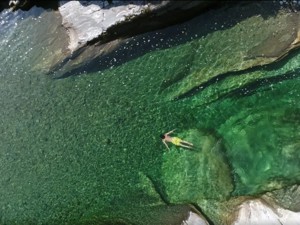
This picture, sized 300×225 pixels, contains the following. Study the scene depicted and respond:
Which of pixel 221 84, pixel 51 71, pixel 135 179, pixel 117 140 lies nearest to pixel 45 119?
pixel 51 71

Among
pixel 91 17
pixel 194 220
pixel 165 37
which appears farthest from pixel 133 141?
pixel 91 17

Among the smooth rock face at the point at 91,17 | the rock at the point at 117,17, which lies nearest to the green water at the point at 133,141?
the rock at the point at 117,17

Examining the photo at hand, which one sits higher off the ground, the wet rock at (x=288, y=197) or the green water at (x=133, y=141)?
the green water at (x=133, y=141)

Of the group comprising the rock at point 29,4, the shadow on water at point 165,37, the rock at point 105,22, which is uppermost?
the rock at point 29,4

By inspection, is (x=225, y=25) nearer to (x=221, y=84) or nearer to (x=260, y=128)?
(x=221, y=84)

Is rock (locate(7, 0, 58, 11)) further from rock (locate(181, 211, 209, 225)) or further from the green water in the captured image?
rock (locate(181, 211, 209, 225))

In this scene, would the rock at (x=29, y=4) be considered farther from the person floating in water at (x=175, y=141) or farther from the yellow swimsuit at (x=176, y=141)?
the yellow swimsuit at (x=176, y=141)
